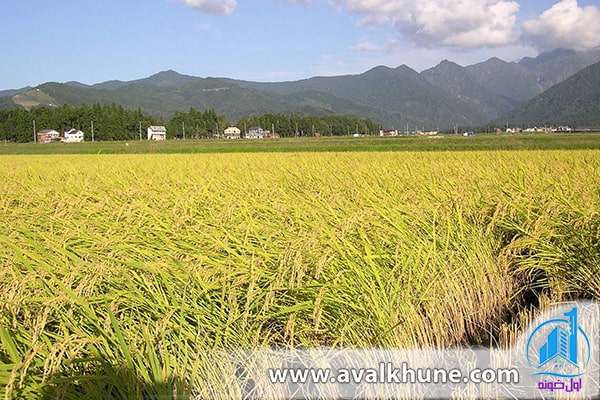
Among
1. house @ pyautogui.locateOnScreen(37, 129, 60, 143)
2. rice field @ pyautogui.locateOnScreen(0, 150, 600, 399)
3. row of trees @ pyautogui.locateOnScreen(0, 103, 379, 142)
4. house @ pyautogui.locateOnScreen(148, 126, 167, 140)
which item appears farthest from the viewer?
house @ pyautogui.locateOnScreen(148, 126, 167, 140)

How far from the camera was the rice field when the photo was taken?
1.75m

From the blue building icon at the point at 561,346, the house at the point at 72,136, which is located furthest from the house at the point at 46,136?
the blue building icon at the point at 561,346

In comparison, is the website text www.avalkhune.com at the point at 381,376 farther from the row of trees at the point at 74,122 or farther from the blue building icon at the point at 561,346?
the row of trees at the point at 74,122

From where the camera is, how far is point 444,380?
221 centimetres

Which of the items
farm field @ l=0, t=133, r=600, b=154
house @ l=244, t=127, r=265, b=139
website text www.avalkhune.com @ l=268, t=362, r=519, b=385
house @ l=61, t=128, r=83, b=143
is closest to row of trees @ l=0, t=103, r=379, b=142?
house @ l=61, t=128, r=83, b=143

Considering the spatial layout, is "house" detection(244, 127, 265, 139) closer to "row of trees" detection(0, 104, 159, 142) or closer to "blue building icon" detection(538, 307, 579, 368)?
"row of trees" detection(0, 104, 159, 142)

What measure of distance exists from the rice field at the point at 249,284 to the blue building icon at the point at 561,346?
0.18 metres

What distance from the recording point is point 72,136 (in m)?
83.1

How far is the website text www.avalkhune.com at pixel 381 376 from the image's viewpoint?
2043mm

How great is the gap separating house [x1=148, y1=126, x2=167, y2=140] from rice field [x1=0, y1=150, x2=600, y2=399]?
92017mm

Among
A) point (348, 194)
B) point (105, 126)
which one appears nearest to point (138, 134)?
point (105, 126)

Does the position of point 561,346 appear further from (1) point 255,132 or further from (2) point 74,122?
(1) point 255,132

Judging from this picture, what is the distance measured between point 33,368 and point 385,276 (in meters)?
1.62

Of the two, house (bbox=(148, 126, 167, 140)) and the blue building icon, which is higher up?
house (bbox=(148, 126, 167, 140))
